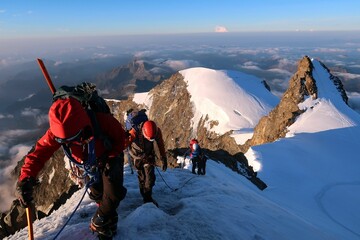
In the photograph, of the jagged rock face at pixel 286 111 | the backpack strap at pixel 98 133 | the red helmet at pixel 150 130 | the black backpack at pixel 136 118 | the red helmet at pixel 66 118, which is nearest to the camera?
the red helmet at pixel 66 118

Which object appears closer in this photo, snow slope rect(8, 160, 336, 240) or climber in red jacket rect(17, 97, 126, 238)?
climber in red jacket rect(17, 97, 126, 238)

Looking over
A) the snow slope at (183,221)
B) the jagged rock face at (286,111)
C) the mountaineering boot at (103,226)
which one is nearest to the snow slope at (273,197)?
the snow slope at (183,221)

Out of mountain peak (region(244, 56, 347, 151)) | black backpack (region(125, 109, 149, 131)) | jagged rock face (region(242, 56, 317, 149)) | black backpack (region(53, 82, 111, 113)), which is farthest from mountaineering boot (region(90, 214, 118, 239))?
jagged rock face (region(242, 56, 317, 149))

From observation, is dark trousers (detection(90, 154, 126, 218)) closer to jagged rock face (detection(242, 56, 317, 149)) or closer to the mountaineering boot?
the mountaineering boot

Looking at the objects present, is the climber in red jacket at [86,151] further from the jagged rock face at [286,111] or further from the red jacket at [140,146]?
the jagged rock face at [286,111]

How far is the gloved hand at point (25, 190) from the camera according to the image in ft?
13.4

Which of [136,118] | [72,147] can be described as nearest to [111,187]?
[72,147]

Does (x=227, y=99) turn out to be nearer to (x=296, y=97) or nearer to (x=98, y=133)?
(x=296, y=97)

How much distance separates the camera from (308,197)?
19781mm

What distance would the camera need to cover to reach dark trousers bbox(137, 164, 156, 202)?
7.64m

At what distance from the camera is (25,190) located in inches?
162

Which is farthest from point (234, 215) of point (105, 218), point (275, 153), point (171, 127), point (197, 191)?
point (171, 127)

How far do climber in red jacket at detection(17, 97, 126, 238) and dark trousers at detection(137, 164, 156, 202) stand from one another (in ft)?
7.47

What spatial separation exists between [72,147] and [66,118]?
0.84 metres
